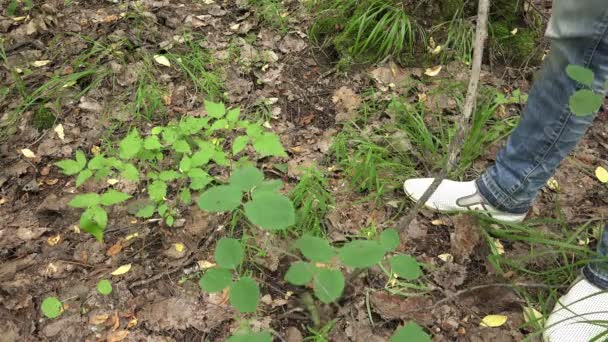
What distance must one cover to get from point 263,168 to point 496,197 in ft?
3.94

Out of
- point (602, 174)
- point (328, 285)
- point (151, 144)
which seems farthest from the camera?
point (602, 174)

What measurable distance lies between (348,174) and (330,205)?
25 centimetres

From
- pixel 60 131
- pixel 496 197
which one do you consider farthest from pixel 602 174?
pixel 60 131

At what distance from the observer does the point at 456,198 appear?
2221 millimetres

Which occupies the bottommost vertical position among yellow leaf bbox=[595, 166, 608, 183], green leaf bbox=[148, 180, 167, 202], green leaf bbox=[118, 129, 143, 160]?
yellow leaf bbox=[595, 166, 608, 183]

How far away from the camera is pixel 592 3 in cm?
144

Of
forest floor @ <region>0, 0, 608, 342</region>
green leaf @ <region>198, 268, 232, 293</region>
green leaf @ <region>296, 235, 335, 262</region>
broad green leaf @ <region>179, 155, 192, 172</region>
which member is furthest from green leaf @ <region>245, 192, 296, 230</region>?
broad green leaf @ <region>179, 155, 192, 172</region>

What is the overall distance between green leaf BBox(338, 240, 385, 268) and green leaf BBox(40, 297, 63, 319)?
1.36 metres

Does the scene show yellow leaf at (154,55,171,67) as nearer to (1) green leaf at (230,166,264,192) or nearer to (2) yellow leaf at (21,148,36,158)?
(2) yellow leaf at (21,148,36,158)

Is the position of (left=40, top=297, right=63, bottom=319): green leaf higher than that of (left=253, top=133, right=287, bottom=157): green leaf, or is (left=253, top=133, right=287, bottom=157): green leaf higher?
(left=253, top=133, right=287, bottom=157): green leaf

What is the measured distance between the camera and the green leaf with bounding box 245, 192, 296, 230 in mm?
1195

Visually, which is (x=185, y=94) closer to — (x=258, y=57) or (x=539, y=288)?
(x=258, y=57)

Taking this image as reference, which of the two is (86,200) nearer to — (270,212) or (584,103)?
(270,212)

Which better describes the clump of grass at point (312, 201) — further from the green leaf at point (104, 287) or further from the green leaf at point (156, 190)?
the green leaf at point (104, 287)
